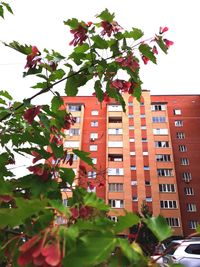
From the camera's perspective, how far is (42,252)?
2.35 feet

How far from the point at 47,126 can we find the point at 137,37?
2.55 ft

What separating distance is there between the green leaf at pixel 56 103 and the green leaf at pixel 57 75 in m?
0.12

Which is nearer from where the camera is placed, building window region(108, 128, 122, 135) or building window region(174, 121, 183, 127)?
building window region(108, 128, 122, 135)

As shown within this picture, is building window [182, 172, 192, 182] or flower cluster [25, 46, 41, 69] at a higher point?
building window [182, 172, 192, 182]

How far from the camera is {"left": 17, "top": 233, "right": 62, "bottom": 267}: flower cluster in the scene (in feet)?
2.33

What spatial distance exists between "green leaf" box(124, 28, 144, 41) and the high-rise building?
32428 millimetres

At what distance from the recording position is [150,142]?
42.2m

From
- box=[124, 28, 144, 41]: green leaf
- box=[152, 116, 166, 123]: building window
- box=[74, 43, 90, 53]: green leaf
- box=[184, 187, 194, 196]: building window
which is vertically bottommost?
box=[74, 43, 90, 53]: green leaf

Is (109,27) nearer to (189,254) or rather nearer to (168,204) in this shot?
(189,254)

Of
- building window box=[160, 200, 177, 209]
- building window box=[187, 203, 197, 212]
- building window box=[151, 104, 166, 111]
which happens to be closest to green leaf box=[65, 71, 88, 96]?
building window box=[160, 200, 177, 209]

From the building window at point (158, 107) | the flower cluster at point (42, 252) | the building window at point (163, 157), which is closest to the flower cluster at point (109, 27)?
the flower cluster at point (42, 252)

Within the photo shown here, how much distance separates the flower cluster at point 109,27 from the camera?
1856 mm

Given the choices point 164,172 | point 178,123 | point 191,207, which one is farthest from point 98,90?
point 178,123

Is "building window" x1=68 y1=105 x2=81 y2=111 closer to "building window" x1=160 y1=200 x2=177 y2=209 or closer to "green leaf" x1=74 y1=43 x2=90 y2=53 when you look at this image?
"building window" x1=160 y1=200 x2=177 y2=209
